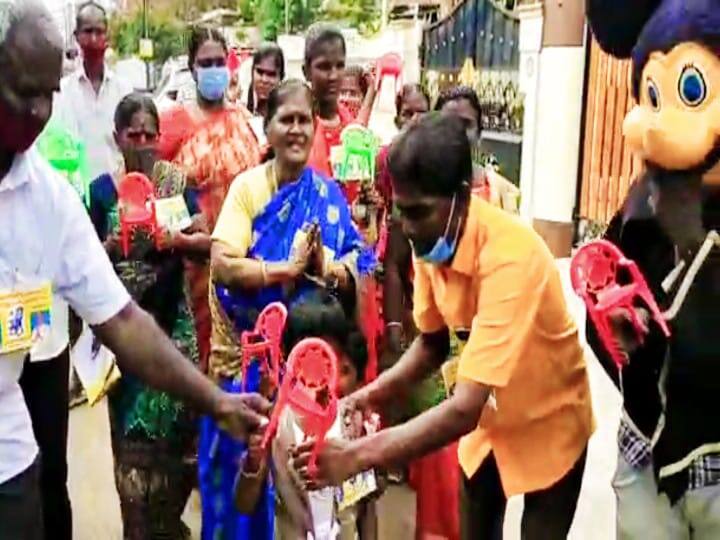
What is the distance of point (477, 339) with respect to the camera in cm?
207

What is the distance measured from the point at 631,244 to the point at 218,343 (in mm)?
1334

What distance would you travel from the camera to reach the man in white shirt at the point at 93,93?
4.49m

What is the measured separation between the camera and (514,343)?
2.06 metres

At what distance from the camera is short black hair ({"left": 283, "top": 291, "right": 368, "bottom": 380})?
251 cm

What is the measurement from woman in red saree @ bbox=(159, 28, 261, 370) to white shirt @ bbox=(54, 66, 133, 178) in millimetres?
877

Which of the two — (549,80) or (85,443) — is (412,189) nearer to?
(85,443)

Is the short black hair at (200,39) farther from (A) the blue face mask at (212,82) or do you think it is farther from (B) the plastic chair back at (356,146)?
(B) the plastic chair back at (356,146)

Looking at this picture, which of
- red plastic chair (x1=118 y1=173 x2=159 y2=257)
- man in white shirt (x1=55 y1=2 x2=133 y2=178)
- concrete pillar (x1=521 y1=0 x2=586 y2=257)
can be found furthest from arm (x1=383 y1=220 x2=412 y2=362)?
concrete pillar (x1=521 y1=0 x2=586 y2=257)

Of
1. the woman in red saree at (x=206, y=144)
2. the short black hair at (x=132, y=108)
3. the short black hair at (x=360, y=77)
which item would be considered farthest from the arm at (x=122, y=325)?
the short black hair at (x=360, y=77)

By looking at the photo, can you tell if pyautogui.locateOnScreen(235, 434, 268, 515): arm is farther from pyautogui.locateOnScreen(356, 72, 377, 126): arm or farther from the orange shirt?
pyautogui.locateOnScreen(356, 72, 377, 126): arm

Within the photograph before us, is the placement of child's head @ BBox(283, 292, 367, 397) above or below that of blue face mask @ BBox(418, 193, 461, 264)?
below

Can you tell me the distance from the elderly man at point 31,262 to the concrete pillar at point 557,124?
4.84 m

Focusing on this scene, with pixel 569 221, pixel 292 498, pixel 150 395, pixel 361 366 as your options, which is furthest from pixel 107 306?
pixel 569 221

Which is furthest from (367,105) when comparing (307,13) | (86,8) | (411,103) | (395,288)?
(307,13)
